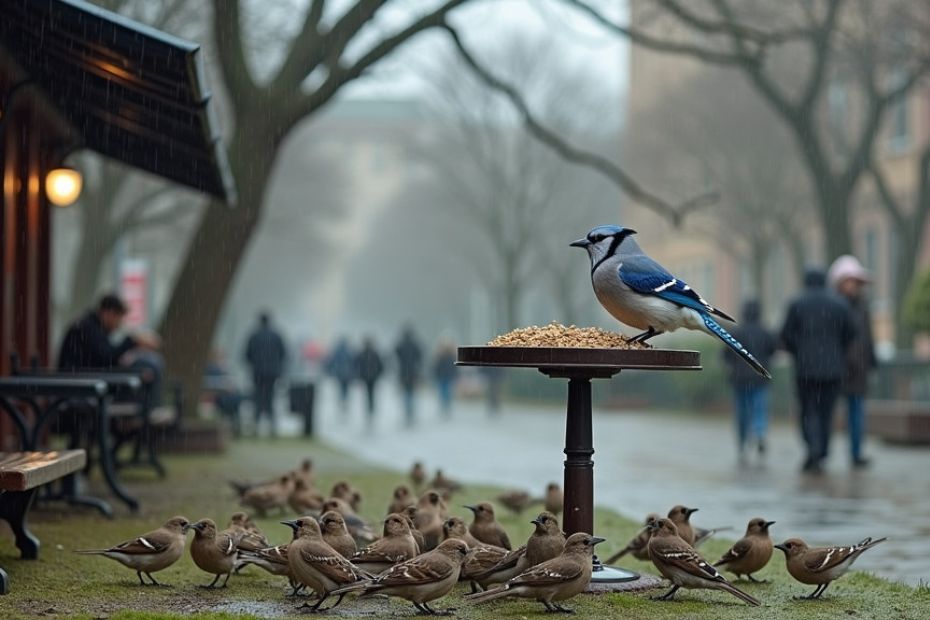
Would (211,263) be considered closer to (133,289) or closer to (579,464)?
(133,289)

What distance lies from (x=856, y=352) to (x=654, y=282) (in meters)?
11.0

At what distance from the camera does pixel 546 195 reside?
58.9 meters

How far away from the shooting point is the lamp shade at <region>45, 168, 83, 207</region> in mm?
16953

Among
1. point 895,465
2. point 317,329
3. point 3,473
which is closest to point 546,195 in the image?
point 895,465

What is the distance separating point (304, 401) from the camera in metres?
29.1

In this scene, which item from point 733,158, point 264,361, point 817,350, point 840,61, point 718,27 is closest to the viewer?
point 817,350

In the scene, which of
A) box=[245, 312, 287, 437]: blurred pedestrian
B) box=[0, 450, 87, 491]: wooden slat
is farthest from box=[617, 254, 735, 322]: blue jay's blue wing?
box=[245, 312, 287, 437]: blurred pedestrian

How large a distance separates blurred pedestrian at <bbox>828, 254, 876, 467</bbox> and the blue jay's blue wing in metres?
10.7

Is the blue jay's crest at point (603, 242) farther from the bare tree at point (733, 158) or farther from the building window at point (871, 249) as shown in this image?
the building window at point (871, 249)

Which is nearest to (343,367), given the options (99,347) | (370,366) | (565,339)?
(370,366)

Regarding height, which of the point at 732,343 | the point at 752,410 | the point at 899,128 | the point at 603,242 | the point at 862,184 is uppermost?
the point at 899,128

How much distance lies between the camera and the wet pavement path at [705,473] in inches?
516

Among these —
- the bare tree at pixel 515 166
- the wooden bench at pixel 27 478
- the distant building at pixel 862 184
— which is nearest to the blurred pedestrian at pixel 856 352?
the wooden bench at pixel 27 478

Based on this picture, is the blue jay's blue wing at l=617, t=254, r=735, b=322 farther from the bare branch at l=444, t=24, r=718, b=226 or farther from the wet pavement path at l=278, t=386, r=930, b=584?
the bare branch at l=444, t=24, r=718, b=226
